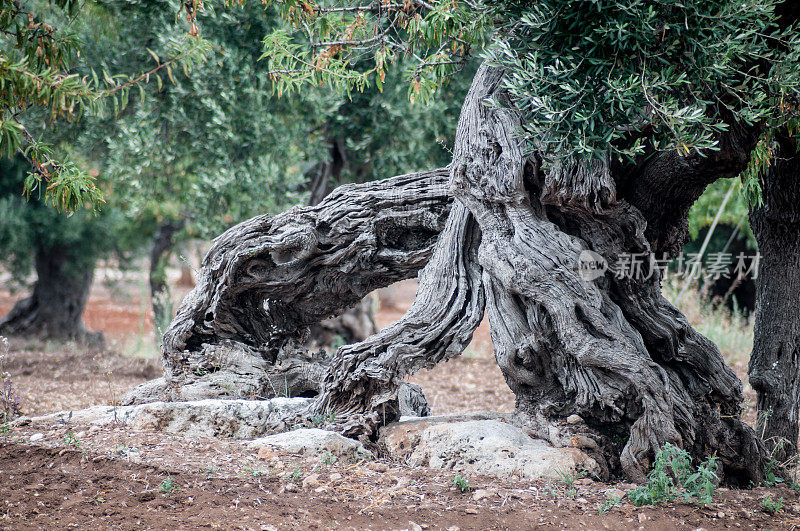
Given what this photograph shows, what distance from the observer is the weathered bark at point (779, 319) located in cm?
510

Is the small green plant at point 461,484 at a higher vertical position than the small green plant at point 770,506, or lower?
higher

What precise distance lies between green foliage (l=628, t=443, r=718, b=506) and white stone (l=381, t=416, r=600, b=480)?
1.64 ft

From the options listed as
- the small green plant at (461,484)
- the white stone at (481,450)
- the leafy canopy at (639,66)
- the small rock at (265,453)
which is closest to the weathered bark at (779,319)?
the leafy canopy at (639,66)

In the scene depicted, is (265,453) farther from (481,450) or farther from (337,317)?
(337,317)

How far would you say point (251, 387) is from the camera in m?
5.91

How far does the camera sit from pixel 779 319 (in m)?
5.18

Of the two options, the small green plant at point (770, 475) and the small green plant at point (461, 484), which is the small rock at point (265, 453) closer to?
the small green plant at point (461, 484)

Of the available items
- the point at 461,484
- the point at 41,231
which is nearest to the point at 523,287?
the point at 461,484

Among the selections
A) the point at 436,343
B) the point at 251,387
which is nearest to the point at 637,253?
the point at 436,343

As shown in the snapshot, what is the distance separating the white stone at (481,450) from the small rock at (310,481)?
0.85 metres

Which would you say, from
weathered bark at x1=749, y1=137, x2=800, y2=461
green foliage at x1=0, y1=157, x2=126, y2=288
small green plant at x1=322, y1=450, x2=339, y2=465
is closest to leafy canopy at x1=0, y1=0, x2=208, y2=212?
small green plant at x1=322, y1=450, x2=339, y2=465

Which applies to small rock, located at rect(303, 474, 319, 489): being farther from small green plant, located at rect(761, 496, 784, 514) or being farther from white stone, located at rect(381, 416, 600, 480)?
small green plant, located at rect(761, 496, 784, 514)

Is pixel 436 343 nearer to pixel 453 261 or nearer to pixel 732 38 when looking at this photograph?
pixel 453 261

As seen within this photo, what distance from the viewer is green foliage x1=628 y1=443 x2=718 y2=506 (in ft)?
12.5
